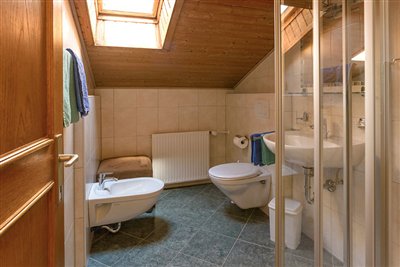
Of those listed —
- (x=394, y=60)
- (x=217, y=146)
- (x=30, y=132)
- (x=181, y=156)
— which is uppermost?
(x=394, y=60)

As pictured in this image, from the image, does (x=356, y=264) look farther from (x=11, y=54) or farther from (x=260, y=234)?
(x=11, y=54)

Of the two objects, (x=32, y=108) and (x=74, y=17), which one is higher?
(x=74, y=17)

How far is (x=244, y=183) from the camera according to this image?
7.68 ft

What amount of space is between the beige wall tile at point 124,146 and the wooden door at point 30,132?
2427 mm

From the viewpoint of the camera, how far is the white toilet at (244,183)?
2303 millimetres

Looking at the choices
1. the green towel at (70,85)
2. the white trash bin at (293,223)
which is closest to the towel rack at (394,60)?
the white trash bin at (293,223)

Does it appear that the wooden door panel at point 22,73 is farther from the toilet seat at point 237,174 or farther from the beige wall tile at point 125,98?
the beige wall tile at point 125,98

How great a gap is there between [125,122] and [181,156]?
849 millimetres

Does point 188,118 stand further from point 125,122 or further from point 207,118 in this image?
point 125,122

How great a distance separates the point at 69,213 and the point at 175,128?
2.11 meters

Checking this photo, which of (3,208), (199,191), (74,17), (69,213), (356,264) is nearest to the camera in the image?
(3,208)

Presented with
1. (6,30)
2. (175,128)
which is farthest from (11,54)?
(175,128)

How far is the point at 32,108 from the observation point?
0.66m

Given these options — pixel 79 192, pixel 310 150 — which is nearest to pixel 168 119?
pixel 79 192
